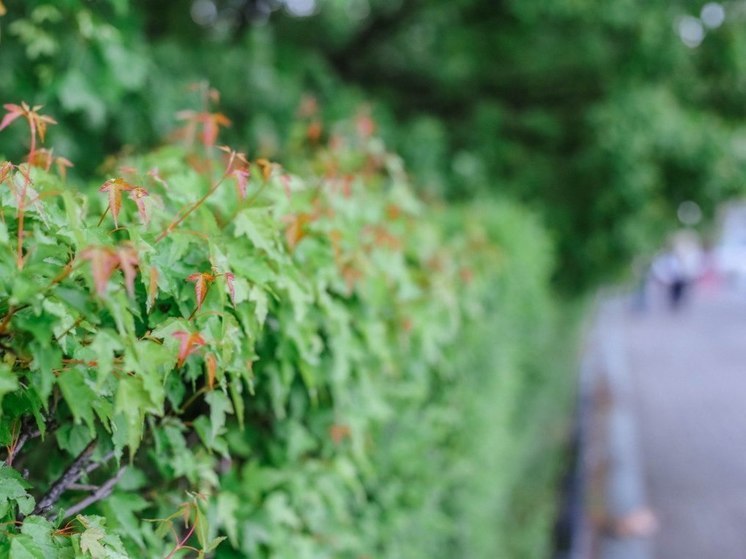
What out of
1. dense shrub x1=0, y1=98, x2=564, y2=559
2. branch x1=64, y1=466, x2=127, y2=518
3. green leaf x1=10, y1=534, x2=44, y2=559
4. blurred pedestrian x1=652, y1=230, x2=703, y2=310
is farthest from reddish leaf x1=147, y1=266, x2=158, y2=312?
blurred pedestrian x1=652, y1=230, x2=703, y2=310

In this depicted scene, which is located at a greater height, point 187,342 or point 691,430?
point 691,430

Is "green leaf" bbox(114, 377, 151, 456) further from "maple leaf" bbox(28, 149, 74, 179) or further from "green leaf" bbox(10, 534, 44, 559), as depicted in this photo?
"maple leaf" bbox(28, 149, 74, 179)

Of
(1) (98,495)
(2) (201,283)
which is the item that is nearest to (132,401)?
(2) (201,283)

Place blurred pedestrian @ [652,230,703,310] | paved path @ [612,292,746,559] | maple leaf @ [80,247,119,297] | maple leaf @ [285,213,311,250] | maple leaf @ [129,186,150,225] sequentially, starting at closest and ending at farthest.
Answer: maple leaf @ [80,247,119,297]
maple leaf @ [129,186,150,225]
maple leaf @ [285,213,311,250]
paved path @ [612,292,746,559]
blurred pedestrian @ [652,230,703,310]

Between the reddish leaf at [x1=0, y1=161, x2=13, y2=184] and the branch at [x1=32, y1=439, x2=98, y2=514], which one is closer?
the reddish leaf at [x1=0, y1=161, x2=13, y2=184]

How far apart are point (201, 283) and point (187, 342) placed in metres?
0.14

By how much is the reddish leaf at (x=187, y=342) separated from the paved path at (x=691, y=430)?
7.46 meters

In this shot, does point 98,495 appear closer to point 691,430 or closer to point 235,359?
point 235,359

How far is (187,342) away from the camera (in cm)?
118

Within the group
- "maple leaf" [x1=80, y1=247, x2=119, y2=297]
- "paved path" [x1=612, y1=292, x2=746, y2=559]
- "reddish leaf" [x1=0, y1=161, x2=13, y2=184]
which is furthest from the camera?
"paved path" [x1=612, y1=292, x2=746, y2=559]

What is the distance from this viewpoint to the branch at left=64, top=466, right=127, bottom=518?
4.85ft

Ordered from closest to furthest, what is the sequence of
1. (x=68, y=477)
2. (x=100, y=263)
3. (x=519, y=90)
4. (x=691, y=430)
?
(x=100, y=263), (x=68, y=477), (x=519, y=90), (x=691, y=430)

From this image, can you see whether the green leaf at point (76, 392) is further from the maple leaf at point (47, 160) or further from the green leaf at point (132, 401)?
the maple leaf at point (47, 160)

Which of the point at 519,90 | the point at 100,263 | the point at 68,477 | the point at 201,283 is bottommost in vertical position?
the point at 68,477
